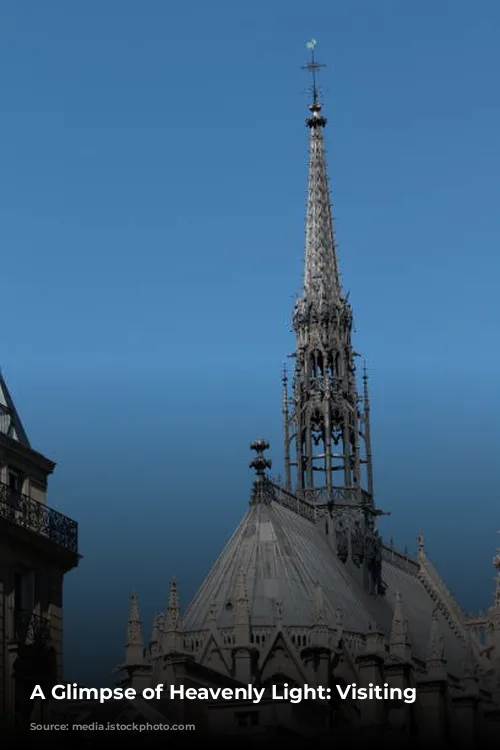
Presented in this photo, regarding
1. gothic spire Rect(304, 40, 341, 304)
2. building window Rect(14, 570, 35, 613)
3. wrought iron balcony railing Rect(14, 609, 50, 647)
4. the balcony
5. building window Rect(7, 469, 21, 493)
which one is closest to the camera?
wrought iron balcony railing Rect(14, 609, 50, 647)

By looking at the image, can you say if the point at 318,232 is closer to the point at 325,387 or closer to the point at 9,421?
the point at 325,387

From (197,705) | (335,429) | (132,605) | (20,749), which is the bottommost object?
(20,749)

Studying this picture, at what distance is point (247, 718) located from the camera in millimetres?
58531

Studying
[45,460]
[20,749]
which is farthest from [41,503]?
[20,749]

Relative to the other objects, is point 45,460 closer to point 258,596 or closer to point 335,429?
point 258,596

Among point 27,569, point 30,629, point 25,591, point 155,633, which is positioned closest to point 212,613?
point 155,633

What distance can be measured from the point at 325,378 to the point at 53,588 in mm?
48352

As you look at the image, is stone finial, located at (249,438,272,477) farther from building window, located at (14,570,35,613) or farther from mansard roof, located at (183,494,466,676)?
building window, located at (14,570,35,613)

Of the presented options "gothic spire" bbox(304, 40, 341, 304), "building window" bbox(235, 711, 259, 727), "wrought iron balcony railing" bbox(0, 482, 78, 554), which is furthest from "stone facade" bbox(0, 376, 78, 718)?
"gothic spire" bbox(304, 40, 341, 304)

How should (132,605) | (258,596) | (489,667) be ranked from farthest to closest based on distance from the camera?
(489,667)
(258,596)
(132,605)

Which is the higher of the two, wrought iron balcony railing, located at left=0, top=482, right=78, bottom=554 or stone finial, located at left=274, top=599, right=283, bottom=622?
stone finial, located at left=274, top=599, right=283, bottom=622

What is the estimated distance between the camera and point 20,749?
39469 mm

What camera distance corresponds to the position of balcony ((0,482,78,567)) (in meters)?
41.9

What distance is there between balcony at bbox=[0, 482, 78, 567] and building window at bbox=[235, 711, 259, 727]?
15.5m
